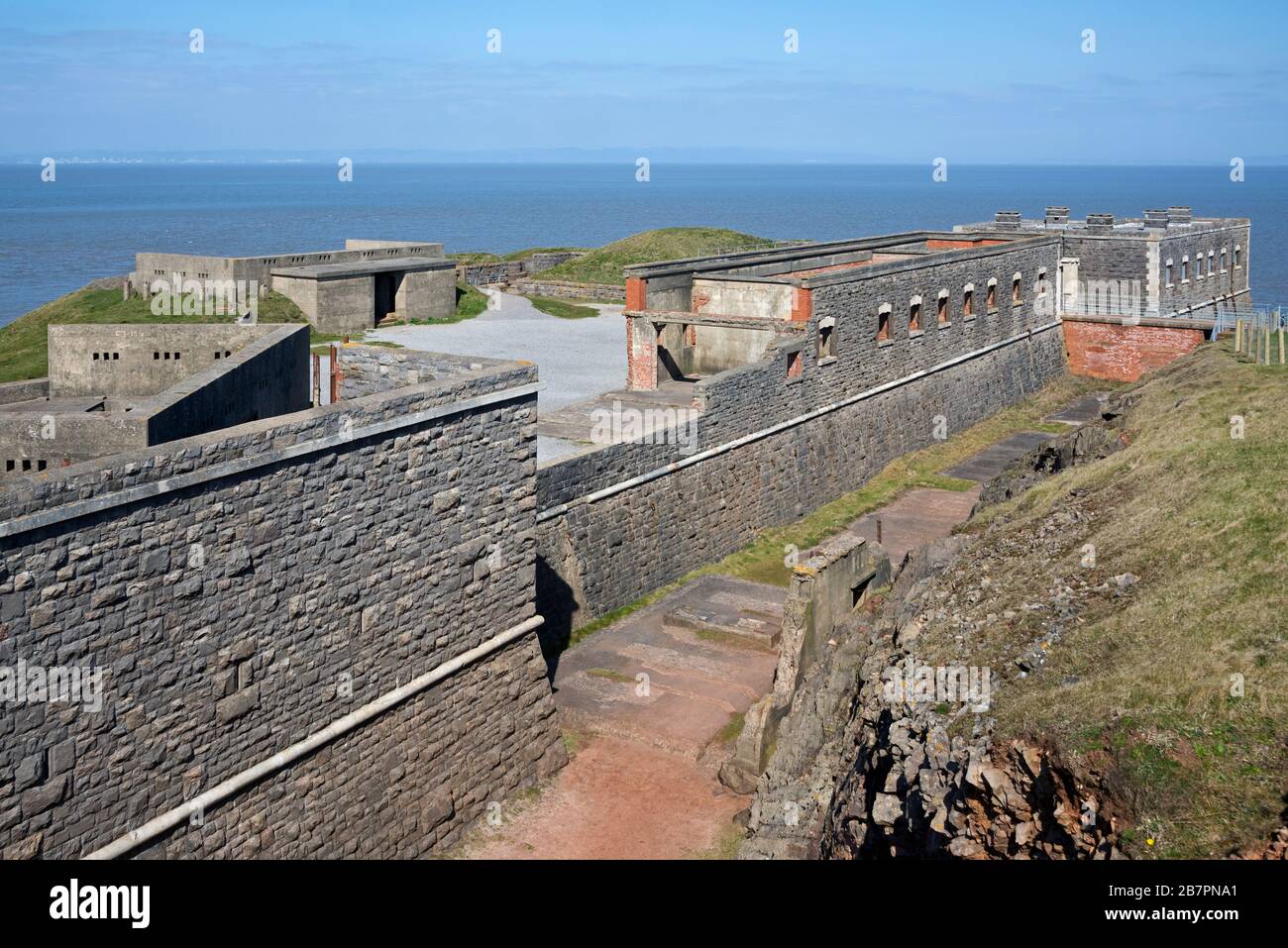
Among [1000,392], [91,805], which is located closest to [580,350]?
[1000,392]

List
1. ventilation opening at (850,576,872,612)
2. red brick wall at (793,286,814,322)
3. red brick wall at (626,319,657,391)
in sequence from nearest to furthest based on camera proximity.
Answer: ventilation opening at (850,576,872,612) < red brick wall at (793,286,814,322) < red brick wall at (626,319,657,391)

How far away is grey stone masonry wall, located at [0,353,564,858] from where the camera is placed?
10.3 metres

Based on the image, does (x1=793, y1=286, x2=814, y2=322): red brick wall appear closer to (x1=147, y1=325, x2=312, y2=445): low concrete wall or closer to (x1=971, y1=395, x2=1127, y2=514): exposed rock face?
(x1=971, y1=395, x2=1127, y2=514): exposed rock face

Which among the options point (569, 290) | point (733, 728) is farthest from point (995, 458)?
point (569, 290)

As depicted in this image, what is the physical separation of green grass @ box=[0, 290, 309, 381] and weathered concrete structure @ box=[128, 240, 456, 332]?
1.62 feet

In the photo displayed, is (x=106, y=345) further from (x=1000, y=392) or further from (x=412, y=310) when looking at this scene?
(x=1000, y=392)

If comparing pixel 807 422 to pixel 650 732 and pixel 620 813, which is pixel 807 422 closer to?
pixel 650 732

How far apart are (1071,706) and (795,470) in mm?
16996

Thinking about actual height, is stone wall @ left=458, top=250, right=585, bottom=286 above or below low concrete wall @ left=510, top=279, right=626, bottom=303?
above

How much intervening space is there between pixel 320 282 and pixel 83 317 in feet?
19.7

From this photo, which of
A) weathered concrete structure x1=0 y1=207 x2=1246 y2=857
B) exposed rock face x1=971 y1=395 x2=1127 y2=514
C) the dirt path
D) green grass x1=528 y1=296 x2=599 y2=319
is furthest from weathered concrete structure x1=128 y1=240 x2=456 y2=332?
the dirt path

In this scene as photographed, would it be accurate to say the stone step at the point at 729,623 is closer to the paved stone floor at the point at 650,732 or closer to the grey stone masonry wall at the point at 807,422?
the paved stone floor at the point at 650,732
